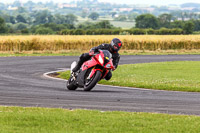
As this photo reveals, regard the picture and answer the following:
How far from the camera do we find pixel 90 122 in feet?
32.7

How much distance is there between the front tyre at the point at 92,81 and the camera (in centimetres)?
1555

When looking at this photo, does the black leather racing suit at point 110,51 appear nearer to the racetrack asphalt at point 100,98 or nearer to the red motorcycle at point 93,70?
the red motorcycle at point 93,70

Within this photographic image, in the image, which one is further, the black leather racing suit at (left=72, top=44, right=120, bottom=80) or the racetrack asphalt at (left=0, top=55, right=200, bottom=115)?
the black leather racing suit at (left=72, top=44, right=120, bottom=80)

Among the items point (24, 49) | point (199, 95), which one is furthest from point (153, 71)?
point (24, 49)

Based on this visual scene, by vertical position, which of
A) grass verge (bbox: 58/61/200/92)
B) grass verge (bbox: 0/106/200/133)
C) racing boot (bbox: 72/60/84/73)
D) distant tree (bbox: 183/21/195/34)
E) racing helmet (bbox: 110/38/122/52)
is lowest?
distant tree (bbox: 183/21/195/34)

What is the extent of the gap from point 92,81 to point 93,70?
34cm

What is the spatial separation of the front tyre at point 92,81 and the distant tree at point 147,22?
115085mm

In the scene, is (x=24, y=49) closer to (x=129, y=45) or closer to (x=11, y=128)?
(x=129, y=45)

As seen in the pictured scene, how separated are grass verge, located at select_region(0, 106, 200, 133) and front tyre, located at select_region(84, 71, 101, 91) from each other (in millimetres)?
4056

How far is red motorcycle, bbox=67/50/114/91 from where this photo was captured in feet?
51.0

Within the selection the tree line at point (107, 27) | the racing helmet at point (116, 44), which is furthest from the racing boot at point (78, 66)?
the tree line at point (107, 27)

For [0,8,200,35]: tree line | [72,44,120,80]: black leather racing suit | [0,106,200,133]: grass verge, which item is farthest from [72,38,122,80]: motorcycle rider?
[0,8,200,35]: tree line

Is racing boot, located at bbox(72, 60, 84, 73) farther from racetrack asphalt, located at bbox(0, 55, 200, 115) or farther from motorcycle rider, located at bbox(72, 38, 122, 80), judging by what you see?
racetrack asphalt, located at bbox(0, 55, 200, 115)

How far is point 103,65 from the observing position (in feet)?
50.9
